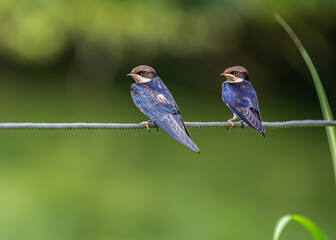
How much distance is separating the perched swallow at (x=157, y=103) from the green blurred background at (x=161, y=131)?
2.79 metres

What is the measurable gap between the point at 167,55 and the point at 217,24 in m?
0.76

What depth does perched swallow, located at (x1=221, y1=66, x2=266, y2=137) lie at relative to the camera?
1.24 meters

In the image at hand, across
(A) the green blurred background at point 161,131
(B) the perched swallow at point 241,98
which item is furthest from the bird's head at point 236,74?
(A) the green blurred background at point 161,131

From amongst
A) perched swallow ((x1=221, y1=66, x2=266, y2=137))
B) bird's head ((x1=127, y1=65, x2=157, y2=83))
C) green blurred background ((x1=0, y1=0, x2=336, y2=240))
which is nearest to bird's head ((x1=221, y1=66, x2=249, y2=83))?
perched swallow ((x1=221, y1=66, x2=266, y2=137))

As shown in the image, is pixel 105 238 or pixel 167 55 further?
pixel 167 55

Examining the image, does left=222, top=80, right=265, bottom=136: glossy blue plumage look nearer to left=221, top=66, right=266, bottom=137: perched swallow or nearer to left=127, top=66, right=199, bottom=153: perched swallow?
left=221, top=66, right=266, bottom=137: perched swallow

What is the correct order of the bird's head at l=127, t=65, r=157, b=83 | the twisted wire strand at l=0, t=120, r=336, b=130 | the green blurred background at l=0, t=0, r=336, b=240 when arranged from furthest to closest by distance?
the green blurred background at l=0, t=0, r=336, b=240 → the bird's head at l=127, t=65, r=157, b=83 → the twisted wire strand at l=0, t=120, r=336, b=130

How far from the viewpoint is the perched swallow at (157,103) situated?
1.19m

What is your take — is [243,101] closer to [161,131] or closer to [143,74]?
[143,74]

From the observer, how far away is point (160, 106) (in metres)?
1.28

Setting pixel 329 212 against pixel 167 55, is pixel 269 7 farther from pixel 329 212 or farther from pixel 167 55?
pixel 329 212

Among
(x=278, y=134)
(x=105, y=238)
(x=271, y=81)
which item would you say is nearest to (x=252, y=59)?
(x=271, y=81)

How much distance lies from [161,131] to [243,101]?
15.7ft

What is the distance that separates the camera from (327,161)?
18.0ft
